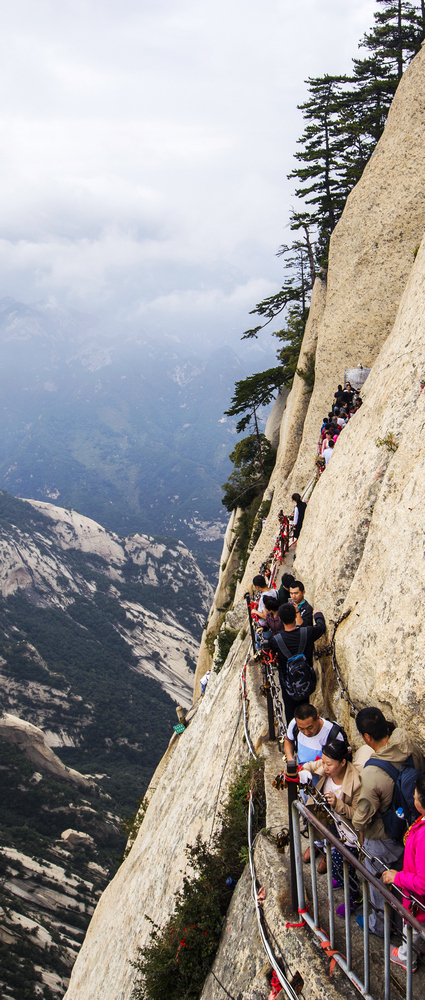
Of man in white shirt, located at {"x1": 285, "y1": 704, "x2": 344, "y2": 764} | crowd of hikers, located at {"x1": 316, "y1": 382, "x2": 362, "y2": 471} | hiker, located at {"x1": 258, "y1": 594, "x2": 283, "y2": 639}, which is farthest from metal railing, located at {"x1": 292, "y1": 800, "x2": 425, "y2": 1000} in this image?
crowd of hikers, located at {"x1": 316, "y1": 382, "x2": 362, "y2": 471}

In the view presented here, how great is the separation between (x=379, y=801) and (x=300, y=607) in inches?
171

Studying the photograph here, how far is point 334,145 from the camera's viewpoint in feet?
85.6

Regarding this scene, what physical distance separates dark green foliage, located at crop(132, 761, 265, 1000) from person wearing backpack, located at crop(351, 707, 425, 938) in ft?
11.0

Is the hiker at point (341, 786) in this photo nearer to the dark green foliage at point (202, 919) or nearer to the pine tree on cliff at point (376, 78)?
the dark green foliage at point (202, 919)

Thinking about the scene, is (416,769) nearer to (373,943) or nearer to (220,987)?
(373,943)

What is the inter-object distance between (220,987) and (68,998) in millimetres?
18952

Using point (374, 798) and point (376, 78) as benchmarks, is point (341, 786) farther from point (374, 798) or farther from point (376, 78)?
point (376, 78)

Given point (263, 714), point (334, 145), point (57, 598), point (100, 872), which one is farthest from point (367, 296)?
point (57, 598)

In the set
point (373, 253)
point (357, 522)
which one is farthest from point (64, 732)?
point (357, 522)

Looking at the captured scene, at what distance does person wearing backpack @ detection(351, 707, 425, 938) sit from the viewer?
15.1 feet

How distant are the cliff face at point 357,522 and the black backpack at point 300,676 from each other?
0.68 metres

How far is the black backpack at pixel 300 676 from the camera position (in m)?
7.20

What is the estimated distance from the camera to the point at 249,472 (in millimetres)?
35719

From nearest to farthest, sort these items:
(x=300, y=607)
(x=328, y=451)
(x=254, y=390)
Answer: (x=300, y=607)
(x=328, y=451)
(x=254, y=390)
